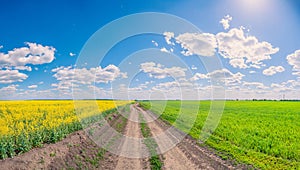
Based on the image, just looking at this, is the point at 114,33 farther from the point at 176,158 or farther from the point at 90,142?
the point at 176,158

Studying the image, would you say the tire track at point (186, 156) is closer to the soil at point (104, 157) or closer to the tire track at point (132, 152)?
the soil at point (104, 157)

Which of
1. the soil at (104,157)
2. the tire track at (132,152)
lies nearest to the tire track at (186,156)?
the soil at (104,157)

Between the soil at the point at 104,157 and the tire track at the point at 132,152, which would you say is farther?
the tire track at the point at 132,152

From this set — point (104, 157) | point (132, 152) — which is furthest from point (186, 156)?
point (104, 157)

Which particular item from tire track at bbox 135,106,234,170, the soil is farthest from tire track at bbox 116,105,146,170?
tire track at bbox 135,106,234,170

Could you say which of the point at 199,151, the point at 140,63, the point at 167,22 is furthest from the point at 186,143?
the point at 140,63

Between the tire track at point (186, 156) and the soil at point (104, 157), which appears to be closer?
the soil at point (104, 157)

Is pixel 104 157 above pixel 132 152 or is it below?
below

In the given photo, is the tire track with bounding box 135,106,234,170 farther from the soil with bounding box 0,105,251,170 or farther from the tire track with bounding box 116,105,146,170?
the tire track with bounding box 116,105,146,170

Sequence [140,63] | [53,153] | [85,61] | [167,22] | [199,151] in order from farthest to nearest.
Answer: [140,63] → [167,22] → [85,61] → [199,151] → [53,153]

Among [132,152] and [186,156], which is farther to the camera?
[132,152]

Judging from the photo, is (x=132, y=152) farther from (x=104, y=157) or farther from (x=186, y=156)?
(x=186, y=156)

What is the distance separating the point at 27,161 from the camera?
8.61m

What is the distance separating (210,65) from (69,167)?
1180 cm
